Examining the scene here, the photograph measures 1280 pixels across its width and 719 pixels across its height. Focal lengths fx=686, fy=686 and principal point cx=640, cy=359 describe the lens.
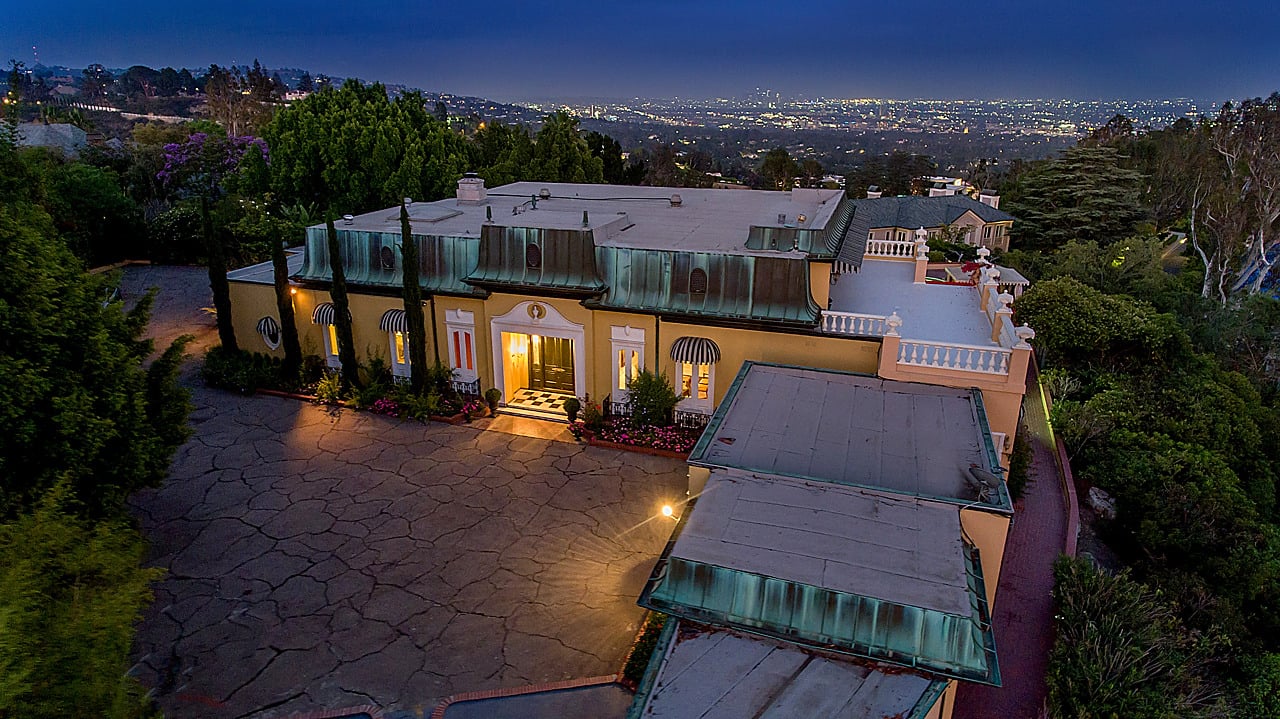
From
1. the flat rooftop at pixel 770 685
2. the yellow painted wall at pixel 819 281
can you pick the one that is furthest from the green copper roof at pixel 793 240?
the flat rooftop at pixel 770 685

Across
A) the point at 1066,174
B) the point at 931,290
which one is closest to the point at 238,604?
the point at 931,290

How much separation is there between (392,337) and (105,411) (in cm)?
867

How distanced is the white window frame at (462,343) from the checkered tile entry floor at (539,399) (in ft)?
4.01

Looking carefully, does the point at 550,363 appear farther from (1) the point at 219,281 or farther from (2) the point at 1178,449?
(2) the point at 1178,449

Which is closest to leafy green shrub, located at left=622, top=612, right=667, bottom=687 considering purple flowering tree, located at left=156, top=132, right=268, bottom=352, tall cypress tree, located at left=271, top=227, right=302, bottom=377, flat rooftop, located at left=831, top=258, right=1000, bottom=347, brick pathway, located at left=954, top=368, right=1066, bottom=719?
brick pathway, located at left=954, top=368, right=1066, bottom=719

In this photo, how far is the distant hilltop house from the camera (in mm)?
7008

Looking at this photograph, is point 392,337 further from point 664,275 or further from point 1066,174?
point 1066,174

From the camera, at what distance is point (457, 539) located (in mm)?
12102

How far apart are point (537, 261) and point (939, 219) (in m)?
38.4

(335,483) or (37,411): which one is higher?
(37,411)

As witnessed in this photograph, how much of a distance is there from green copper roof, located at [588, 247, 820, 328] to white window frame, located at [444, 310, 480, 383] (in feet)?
11.3

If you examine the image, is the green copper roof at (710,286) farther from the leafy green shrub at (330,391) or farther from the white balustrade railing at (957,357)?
the leafy green shrub at (330,391)

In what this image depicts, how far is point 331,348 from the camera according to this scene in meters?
18.5

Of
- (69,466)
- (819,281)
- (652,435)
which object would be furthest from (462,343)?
(69,466)
